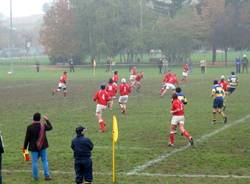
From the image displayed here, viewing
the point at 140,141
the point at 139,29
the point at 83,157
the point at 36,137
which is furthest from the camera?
the point at 139,29

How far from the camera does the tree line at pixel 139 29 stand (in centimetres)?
9738

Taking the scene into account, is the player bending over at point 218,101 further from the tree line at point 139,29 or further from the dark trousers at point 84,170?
the tree line at point 139,29

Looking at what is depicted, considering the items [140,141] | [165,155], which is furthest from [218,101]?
[165,155]

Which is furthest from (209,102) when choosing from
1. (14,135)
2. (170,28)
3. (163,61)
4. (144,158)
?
(170,28)

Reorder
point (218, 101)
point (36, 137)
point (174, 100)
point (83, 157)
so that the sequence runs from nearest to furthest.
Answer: point (83, 157) < point (36, 137) < point (174, 100) < point (218, 101)

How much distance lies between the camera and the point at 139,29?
9912 centimetres

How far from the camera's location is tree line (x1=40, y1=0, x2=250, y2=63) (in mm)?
97375

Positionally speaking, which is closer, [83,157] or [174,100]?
[83,157]

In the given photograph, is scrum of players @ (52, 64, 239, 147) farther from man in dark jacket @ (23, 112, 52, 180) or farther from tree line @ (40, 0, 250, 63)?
tree line @ (40, 0, 250, 63)

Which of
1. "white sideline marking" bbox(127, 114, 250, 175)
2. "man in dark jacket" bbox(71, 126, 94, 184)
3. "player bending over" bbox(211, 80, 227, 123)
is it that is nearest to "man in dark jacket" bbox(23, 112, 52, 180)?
"man in dark jacket" bbox(71, 126, 94, 184)

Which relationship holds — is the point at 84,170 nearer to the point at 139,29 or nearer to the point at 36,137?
the point at 36,137

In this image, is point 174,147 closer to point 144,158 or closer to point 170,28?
point 144,158

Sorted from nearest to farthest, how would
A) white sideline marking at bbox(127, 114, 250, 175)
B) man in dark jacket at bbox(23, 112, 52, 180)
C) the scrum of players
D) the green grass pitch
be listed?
man in dark jacket at bbox(23, 112, 52, 180), the green grass pitch, white sideline marking at bbox(127, 114, 250, 175), the scrum of players

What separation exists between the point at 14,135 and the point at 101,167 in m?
6.94
